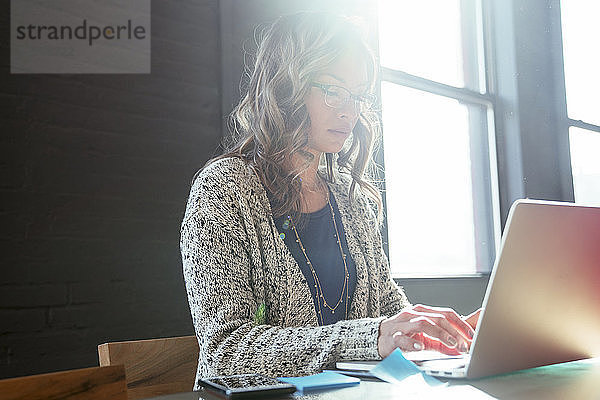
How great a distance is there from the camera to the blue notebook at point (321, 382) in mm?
781

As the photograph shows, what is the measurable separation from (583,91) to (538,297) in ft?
13.4

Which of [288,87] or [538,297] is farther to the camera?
[288,87]

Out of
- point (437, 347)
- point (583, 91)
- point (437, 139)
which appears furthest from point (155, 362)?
point (583, 91)

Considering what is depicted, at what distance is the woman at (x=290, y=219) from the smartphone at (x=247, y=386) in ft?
0.67

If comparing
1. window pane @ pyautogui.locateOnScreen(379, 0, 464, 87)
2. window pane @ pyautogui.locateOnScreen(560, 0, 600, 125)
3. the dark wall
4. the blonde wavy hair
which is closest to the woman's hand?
the blonde wavy hair

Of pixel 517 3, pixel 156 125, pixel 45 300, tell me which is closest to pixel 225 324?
pixel 45 300

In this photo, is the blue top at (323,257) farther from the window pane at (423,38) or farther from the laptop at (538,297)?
the window pane at (423,38)

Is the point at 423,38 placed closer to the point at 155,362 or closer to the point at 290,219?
the point at 290,219

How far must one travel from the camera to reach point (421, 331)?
91 centimetres

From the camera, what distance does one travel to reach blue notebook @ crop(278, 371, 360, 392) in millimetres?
781

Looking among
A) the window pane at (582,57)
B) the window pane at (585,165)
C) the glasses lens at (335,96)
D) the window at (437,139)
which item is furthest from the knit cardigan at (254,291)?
the window pane at (582,57)

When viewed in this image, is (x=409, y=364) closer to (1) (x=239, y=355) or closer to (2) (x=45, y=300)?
(1) (x=239, y=355)

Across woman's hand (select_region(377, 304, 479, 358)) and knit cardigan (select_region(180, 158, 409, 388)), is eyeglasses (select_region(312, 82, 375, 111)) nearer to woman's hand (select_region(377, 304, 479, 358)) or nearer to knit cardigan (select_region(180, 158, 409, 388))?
knit cardigan (select_region(180, 158, 409, 388))

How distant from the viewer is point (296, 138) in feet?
5.10
